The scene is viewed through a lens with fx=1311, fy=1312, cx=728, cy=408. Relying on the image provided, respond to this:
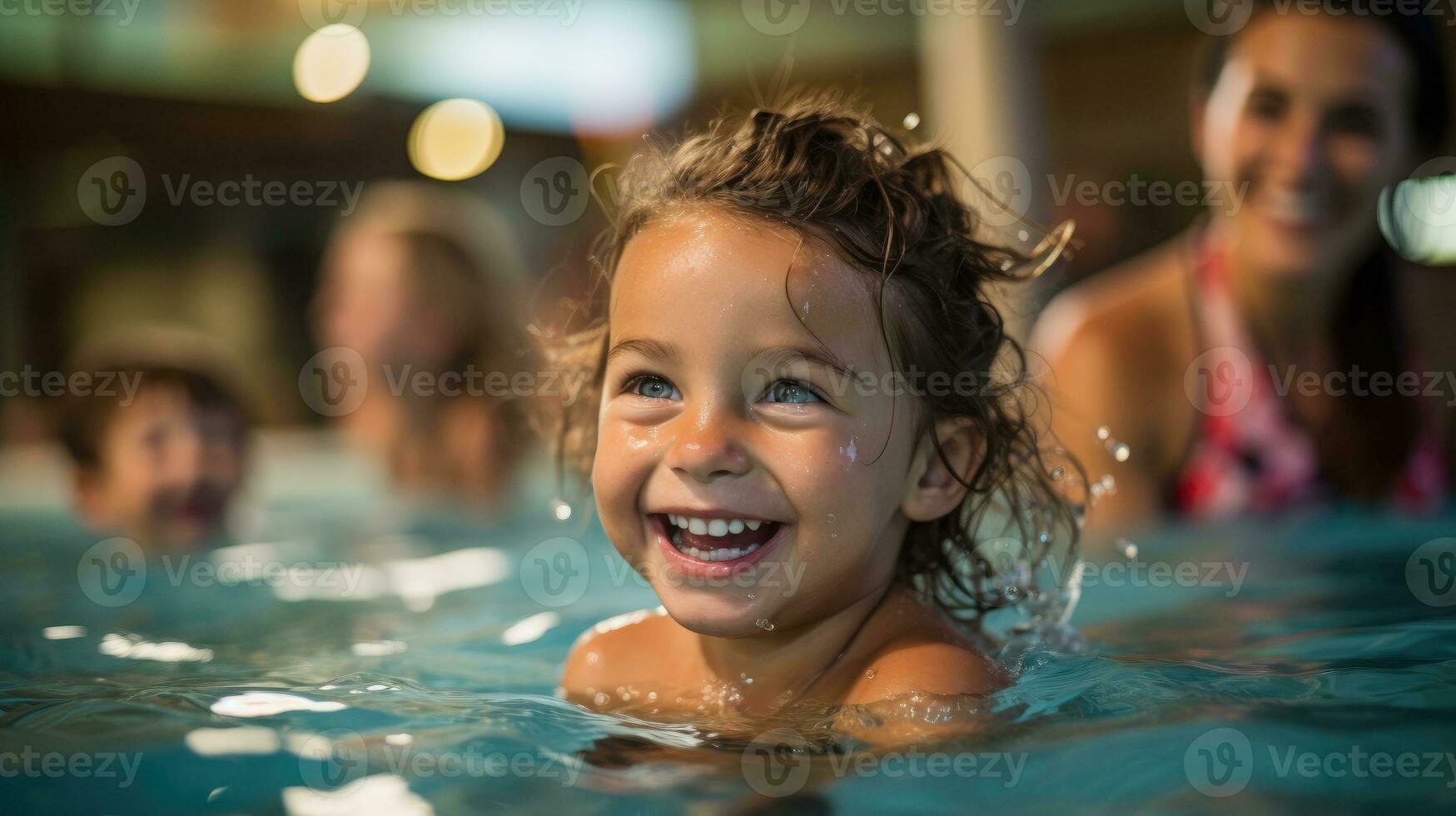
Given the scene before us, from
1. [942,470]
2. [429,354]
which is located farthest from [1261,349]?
[429,354]

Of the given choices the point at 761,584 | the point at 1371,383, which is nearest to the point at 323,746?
the point at 761,584

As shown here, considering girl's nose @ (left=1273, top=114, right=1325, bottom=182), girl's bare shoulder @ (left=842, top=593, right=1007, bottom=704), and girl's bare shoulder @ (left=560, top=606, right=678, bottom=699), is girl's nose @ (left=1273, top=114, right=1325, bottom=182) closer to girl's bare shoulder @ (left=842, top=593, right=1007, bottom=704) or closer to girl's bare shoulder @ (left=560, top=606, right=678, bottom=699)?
girl's bare shoulder @ (left=842, top=593, right=1007, bottom=704)

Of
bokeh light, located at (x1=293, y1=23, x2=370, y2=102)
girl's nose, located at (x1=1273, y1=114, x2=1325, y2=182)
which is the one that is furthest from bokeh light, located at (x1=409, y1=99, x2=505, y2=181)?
girl's nose, located at (x1=1273, y1=114, x2=1325, y2=182)

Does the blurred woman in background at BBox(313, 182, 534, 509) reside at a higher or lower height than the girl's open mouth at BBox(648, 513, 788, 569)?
higher

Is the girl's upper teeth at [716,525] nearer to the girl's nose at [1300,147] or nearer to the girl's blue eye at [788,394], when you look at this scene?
the girl's blue eye at [788,394]

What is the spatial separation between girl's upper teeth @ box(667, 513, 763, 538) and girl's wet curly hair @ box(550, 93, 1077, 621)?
0.98ft

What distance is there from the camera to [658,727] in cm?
182

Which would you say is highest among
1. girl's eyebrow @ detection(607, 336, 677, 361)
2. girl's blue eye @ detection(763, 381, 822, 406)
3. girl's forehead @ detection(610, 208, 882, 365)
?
girl's forehead @ detection(610, 208, 882, 365)

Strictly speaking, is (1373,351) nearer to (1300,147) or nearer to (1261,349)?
(1261,349)

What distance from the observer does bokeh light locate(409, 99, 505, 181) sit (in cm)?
898

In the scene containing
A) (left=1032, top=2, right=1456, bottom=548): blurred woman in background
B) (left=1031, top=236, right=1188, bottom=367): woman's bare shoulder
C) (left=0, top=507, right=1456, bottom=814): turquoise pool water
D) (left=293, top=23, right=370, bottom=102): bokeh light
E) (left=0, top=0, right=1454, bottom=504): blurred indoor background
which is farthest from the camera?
(left=293, top=23, right=370, bottom=102): bokeh light

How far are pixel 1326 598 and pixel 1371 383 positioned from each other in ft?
4.04

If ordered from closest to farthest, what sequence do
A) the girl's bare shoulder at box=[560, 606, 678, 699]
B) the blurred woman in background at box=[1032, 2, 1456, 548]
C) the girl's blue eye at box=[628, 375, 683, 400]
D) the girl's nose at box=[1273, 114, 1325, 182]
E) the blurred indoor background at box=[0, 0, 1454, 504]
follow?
the girl's blue eye at box=[628, 375, 683, 400], the girl's bare shoulder at box=[560, 606, 678, 699], the girl's nose at box=[1273, 114, 1325, 182], the blurred woman in background at box=[1032, 2, 1456, 548], the blurred indoor background at box=[0, 0, 1454, 504]

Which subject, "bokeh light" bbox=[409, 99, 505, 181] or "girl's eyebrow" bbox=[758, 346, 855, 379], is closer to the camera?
"girl's eyebrow" bbox=[758, 346, 855, 379]
